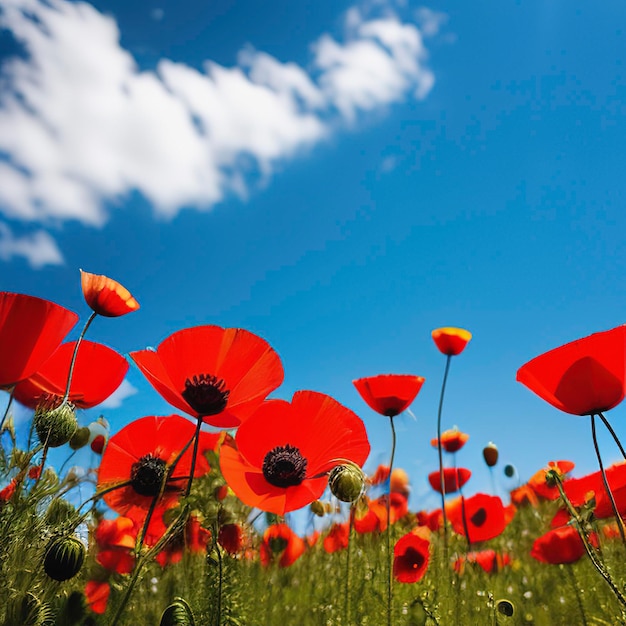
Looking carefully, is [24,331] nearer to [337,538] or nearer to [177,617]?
[177,617]

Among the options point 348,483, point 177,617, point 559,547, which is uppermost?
point 559,547

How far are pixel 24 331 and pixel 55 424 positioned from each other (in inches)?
7.1

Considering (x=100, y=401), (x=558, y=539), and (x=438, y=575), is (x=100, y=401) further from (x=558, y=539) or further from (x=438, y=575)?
(x=558, y=539)

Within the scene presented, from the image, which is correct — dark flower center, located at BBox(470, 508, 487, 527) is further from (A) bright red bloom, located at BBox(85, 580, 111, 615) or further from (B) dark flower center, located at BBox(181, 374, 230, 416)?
(B) dark flower center, located at BBox(181, 374, 230, 416)

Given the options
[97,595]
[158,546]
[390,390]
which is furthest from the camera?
[390,390]

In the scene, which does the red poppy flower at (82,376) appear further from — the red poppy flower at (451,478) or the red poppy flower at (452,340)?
the red poppy flower at (451,478)

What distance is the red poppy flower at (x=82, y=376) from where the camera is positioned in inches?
43.5

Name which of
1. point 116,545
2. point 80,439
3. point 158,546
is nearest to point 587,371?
point 158,546

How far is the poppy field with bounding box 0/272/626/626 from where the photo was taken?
0.88 m

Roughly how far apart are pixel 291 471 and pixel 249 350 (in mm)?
302

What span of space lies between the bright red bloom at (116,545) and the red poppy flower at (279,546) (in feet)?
1.38

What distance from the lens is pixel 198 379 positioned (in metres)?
1.13

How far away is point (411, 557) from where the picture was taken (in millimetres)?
1812

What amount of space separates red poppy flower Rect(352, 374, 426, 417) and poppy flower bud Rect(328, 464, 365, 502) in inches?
24.4
